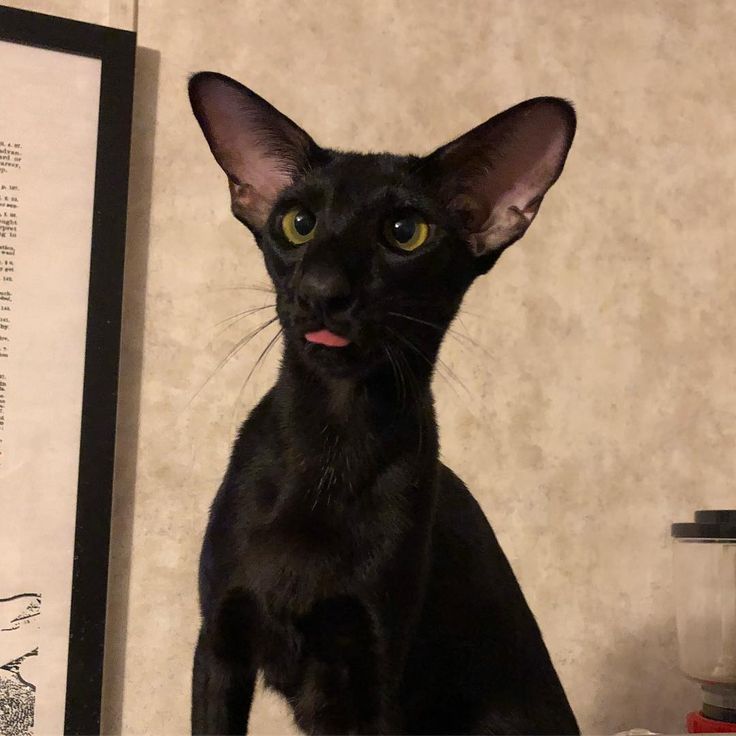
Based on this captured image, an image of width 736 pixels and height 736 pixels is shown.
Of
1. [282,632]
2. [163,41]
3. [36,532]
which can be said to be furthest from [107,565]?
[163,41]

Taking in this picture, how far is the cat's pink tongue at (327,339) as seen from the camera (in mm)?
613

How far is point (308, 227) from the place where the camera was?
2.23ft

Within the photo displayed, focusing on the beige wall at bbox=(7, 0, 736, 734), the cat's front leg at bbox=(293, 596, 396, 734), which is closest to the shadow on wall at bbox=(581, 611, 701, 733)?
the beige wall at bbox=(7, 0, 736, 734)

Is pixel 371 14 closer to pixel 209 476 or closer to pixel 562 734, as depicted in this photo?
pixel 209 476

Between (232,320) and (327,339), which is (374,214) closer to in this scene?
(327,339)

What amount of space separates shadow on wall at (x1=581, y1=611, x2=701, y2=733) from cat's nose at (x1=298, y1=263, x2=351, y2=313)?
0.64 metres

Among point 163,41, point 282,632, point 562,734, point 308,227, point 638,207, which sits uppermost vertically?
point 163,41

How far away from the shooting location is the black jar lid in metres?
0.87

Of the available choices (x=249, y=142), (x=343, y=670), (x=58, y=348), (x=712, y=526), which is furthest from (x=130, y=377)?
(x=712, y=526)

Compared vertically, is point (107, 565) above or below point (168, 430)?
below

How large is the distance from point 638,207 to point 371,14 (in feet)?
1.45

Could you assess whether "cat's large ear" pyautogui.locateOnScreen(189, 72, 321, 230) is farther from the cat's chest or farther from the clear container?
the clear container

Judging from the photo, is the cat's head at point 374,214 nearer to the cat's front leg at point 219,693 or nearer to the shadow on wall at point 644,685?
the cat's front leg at point 219,693

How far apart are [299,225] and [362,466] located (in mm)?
213
